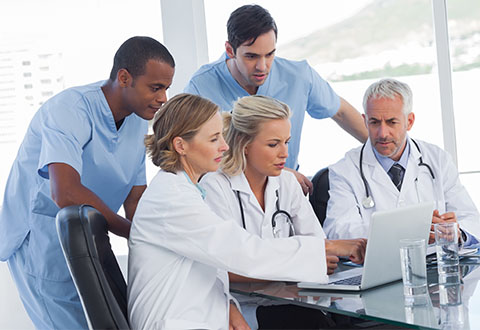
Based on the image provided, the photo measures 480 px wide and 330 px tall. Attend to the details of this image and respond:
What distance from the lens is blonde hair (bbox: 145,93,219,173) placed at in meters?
1.75

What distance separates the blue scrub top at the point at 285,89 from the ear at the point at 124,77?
494 mm

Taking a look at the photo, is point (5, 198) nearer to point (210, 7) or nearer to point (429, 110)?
point (210, 7)

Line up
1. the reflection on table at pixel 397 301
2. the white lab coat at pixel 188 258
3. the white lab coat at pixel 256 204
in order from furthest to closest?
1. the white lab coat at pixel 256 204
2. the white lab coat at pixel 188 258
3. the reflection on table at pixel 397 301

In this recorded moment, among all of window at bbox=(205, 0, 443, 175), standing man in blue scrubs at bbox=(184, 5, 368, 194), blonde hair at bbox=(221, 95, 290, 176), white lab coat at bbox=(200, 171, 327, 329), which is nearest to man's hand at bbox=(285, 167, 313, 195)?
standing man in blue scrubs at bbox=(184, 5, 368, 194)

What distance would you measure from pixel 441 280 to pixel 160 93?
41.4 inches

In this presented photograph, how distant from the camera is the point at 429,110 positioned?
3.35 m

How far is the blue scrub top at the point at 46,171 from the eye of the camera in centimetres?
204

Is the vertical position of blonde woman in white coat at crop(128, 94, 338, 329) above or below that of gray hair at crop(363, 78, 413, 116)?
below

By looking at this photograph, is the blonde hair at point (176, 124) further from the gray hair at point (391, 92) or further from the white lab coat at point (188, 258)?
the gray hair at point (391, 92)

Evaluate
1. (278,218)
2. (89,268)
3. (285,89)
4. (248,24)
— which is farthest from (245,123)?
(89,268)

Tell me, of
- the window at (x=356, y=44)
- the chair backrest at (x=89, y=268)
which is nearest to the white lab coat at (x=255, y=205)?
the chair backrest at (x=89, y=268)

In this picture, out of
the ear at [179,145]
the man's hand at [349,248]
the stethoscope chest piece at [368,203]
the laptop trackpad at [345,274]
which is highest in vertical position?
the ear at [179,145]

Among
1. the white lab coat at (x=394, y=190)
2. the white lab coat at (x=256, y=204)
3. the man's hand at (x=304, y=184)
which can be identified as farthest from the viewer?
the man's hand at (x=304, y=184)

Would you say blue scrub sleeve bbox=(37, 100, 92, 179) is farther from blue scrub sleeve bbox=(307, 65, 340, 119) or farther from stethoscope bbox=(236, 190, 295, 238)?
blue scrub sleeve bbox=(307, 65, 340, 119)
